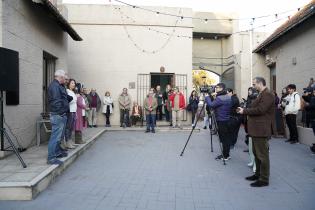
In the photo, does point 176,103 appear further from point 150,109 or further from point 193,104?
point 150,109

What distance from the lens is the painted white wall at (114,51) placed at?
Answer: 15.6m

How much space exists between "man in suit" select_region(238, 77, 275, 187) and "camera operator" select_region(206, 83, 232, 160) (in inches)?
70.6

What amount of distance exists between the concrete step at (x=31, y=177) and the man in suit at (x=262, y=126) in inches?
140

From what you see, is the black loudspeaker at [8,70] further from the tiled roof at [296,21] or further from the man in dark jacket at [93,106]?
the tiled roof at [296,21]

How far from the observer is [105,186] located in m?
5.67

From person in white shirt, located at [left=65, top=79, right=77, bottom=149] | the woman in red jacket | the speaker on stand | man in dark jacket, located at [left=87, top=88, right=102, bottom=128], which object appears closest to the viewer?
the speaker on stand

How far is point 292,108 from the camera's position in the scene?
10398 millimetres

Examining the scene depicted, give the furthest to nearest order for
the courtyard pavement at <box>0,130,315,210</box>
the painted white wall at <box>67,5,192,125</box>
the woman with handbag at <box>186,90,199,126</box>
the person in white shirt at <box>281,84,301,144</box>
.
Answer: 1. the painted white wall at <box>67,5,192,125</box>
2. the woman with handbag at <box>186,90,199,126</box>
3. the person in white shirt at <box>281,84,301,144</box>
4. the courtyard pavement at <box>0,130,315,210</box>

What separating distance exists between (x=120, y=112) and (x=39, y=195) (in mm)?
10220

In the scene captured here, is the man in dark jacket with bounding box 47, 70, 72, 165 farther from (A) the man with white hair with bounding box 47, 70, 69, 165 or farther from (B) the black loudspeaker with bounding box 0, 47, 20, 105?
(B) the black loudspeaker with bounding box 0, 47, 20, 105

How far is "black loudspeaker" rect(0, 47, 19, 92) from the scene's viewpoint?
5988 millimetres

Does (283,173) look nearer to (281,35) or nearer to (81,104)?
(81,104)

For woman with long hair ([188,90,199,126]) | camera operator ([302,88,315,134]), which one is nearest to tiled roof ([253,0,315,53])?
camera operator ([302,88,315,134])

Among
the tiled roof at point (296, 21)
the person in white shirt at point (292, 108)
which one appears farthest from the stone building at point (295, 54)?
the person in white shirt at point (292, 108)
